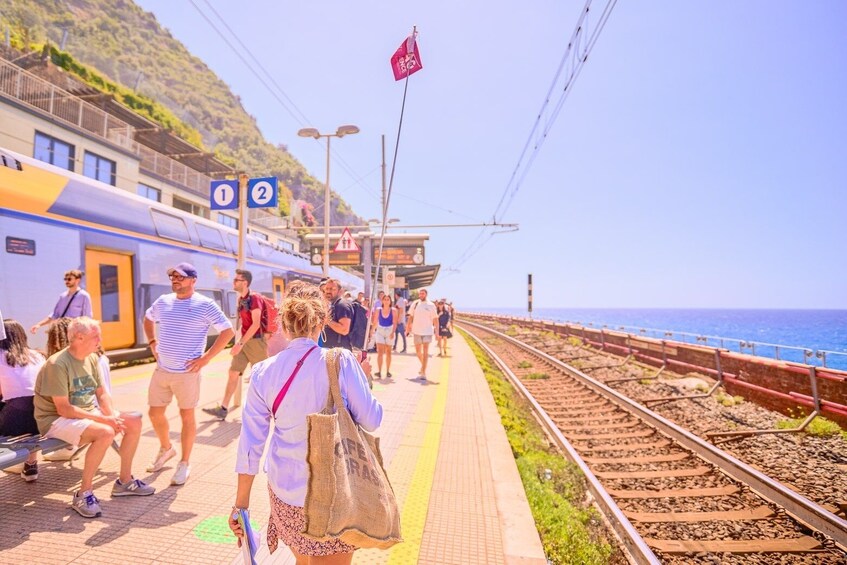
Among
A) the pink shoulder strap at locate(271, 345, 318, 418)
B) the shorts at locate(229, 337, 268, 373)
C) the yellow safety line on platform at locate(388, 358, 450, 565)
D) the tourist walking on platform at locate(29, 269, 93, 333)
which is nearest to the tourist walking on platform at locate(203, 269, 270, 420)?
the shorts at locate(229, 337, 268, 373)

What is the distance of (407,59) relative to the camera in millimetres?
4254

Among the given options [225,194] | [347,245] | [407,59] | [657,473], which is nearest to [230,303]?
[347,245]

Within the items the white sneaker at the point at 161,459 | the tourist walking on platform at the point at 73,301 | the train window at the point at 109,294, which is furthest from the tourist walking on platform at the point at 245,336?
the train window at the point at 109,294

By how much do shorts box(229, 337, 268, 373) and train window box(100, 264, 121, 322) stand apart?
448cm

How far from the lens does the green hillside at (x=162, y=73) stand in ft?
202

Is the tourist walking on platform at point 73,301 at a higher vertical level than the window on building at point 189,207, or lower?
lower

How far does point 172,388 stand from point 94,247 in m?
6.32

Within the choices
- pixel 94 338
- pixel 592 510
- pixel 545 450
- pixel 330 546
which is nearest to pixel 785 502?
pixel 592 510

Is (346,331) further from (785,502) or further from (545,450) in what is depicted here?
(785,502)

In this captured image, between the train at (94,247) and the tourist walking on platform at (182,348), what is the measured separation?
5.03m

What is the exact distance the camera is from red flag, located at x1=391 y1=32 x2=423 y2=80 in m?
4.22

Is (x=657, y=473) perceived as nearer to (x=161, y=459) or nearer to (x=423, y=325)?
(x=423, y=325)

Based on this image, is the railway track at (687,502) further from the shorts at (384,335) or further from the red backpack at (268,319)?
the red backpack at (268,319)

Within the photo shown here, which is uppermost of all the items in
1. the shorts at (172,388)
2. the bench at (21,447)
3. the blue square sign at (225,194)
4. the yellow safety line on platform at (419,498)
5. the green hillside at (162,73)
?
the green hillside at (162,73)
